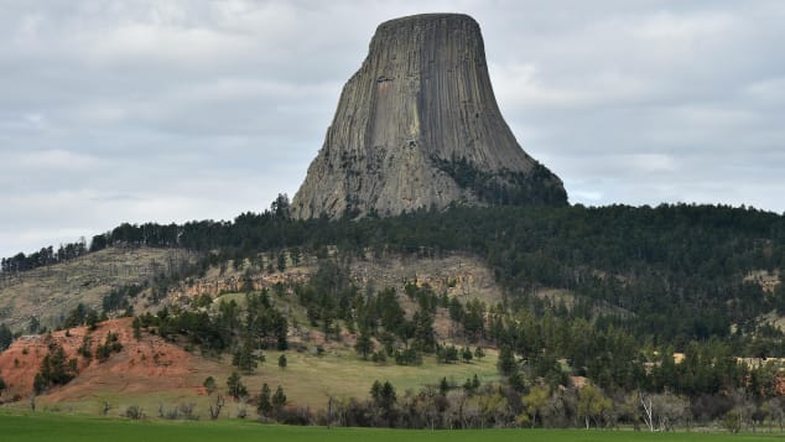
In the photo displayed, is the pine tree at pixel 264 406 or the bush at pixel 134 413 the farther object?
the pine tree at pixel 264 406

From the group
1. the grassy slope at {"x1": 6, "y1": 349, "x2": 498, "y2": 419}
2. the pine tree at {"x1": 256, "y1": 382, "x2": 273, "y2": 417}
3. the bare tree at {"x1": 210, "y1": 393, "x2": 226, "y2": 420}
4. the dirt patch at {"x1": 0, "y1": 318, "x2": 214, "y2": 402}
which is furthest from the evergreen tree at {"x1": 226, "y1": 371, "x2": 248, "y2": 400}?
the dirt patch at {"x1": 0, "y1": 318, "x2": 214, "y2": 402}

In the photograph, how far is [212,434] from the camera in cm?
10188

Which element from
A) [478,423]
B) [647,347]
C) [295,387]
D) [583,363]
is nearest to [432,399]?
[478,423]

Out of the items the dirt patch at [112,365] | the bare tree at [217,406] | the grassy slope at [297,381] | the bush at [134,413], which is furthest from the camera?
the dirt patch at [112,365]

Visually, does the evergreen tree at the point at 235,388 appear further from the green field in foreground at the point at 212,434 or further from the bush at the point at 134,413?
the green field in foreground at the point at 212,434

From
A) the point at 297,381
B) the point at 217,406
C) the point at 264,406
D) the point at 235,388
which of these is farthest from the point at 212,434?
the point at 297,381

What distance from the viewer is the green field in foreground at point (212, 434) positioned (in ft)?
312

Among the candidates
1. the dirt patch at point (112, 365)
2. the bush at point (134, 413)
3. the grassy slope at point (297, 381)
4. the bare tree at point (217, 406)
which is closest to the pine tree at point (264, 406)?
the grassy slope at point (297, 381)

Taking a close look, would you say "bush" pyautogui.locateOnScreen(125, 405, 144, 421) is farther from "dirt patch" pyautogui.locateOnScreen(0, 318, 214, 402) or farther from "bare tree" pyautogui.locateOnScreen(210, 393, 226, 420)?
"dirt patch" pyautogui.locateOnScreen(0, 318, 214, 402)

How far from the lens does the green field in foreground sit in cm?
9500

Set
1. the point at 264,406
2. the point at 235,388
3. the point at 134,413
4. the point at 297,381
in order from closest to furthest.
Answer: the point at 134,413
the point at 264,406
the point at 235,388
the point at 297,381

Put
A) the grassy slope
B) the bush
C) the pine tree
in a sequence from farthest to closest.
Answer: the grassy slope < the pine tree < the bush

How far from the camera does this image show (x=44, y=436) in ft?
304

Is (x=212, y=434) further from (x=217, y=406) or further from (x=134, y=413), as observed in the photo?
(x=217, y=406)
